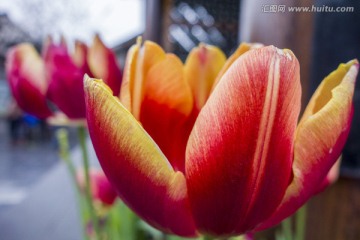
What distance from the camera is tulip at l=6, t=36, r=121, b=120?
258 mm

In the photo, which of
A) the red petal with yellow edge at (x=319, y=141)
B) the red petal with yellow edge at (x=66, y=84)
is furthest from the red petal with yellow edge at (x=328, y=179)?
the red petal with yellow edge at (x=66, y=84)

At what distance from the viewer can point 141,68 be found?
0.56 feet

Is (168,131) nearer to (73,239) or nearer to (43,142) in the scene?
(73,239)

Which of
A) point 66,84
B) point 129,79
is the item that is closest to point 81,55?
point 66,84

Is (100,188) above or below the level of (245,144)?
below

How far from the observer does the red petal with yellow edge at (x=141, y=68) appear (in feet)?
0.54

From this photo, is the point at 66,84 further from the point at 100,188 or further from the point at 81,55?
the point at 100,188

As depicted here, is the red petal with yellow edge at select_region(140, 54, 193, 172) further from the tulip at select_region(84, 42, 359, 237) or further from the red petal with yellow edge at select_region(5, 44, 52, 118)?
the red petal with yellow edge at select_region(5, 44, 52, 118)

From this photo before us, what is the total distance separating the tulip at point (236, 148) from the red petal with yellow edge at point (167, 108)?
0.05 feet

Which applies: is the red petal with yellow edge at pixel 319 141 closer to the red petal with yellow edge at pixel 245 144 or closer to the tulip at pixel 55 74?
the red petal with yellow edge at pixel 245 144

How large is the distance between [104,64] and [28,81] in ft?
0.28

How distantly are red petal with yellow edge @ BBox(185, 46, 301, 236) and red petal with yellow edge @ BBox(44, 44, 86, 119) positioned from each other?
0.15 metres

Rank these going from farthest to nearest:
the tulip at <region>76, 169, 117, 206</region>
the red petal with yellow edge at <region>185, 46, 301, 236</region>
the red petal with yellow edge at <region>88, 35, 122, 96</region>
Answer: the tulip at <region>76, 169, 117, 206</region> < the red petal with yellow edge at <region>88, 35, 122, 96</region> < the red petal with yellow edge at <region>185, 46, 301, 236</region>

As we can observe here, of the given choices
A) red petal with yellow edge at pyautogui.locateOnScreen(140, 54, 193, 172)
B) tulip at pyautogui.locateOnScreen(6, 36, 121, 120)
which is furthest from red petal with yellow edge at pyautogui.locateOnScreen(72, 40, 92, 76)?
red petal with yellow edge at pyautogui.locateOnScreen(140, 54, 193, 172)
